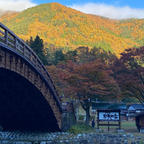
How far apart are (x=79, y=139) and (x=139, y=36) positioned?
11976cm

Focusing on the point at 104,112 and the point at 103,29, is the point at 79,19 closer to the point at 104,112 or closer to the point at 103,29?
the point at 103,29

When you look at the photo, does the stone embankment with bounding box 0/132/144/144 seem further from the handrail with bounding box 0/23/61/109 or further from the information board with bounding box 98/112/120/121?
the handrail with bounding box 0/23/61/109

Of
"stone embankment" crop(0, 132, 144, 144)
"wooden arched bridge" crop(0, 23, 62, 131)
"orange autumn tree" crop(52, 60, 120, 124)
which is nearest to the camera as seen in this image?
"wooden arched bridge" crop(0, 23, 62, 131)

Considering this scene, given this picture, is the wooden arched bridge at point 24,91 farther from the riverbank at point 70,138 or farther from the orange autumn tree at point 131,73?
the orange autumn tree at point 131,73

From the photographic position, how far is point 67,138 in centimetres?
2253

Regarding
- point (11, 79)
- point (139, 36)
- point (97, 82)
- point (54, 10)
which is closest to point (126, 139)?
point (97, 82)

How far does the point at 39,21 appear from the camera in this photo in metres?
139

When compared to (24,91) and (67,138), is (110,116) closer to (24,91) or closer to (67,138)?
(67,138)

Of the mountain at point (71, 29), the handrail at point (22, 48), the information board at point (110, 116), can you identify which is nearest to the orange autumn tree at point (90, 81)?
the information board at point (110, 116)

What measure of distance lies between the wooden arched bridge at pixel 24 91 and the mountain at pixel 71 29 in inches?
3249

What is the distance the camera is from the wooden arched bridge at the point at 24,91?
1390 cm

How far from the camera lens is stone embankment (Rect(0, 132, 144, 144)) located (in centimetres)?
2217

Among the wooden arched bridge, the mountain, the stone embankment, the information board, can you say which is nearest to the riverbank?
the stone embankment

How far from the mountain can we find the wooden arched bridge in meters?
82.5
